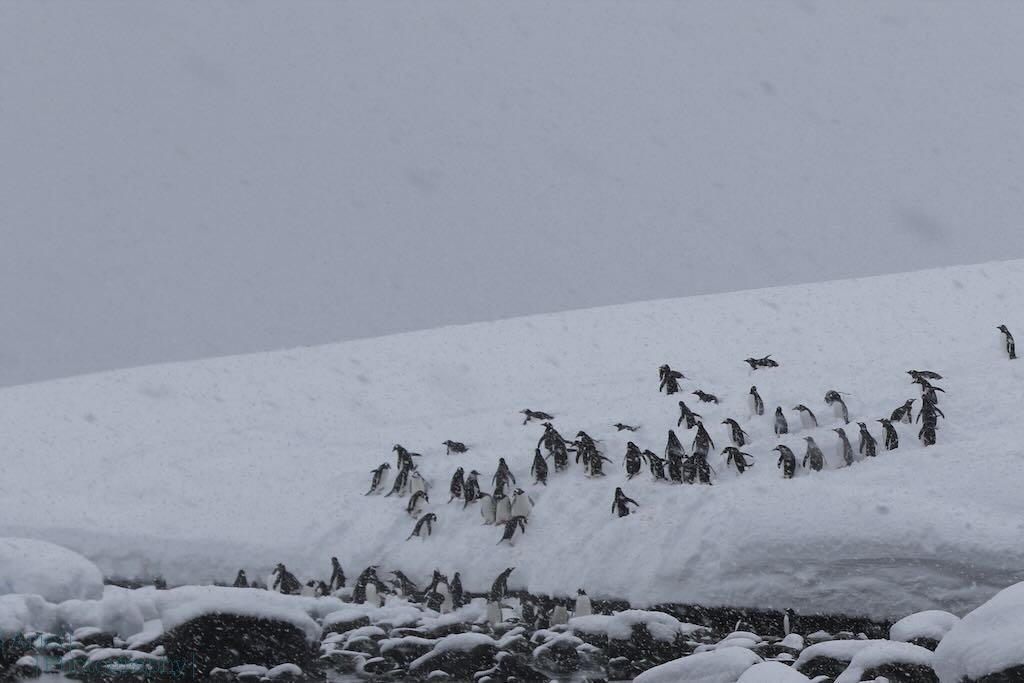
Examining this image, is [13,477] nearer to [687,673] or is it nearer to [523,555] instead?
[523,555]

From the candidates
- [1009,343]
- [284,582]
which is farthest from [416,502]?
[1009,343]

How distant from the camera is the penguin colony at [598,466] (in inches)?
511

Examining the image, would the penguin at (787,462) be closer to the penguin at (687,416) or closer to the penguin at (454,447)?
the penguin at (687,416)

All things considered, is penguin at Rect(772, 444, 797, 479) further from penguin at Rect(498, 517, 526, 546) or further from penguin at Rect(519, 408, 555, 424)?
penguin at Rect(519, 408, 555, 424)

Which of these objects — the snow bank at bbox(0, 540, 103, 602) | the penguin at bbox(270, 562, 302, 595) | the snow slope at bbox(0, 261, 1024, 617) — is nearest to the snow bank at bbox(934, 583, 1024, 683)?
the snow slope at bbox(0, 261, 1024, 617)

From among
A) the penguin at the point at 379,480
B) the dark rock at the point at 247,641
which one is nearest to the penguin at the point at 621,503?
the dark rock at the point at 247,641

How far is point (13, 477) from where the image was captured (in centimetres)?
2103

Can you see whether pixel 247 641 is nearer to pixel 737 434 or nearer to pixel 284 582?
pixel 284 582

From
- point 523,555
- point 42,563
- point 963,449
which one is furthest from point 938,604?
point 42,563

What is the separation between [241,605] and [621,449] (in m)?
6.42

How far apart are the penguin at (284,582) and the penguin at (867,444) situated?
7091 millimetres

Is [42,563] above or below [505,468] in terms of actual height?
below

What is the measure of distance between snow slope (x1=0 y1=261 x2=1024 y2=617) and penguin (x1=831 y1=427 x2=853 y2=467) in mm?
329

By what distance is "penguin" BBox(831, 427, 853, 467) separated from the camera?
42.0 ft
